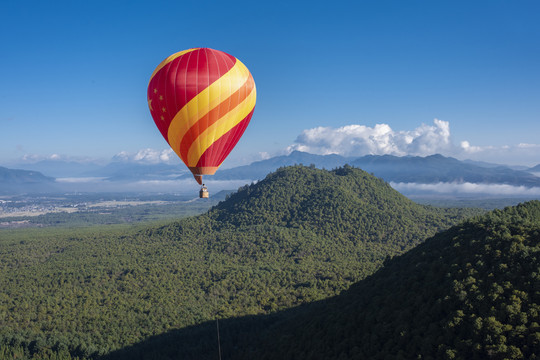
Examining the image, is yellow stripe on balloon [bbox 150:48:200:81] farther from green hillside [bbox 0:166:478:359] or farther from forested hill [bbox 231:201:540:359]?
green hillside [bbox 0:166:478:359]

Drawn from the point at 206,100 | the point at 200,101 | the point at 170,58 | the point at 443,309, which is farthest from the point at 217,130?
the point at 443,309

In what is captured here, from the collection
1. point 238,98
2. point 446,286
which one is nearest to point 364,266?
point 446,286

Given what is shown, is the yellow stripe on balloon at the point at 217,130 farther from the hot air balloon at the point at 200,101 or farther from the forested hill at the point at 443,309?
the forested hill at the point at 443,309

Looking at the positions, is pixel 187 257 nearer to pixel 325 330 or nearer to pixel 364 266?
pixel 364 266

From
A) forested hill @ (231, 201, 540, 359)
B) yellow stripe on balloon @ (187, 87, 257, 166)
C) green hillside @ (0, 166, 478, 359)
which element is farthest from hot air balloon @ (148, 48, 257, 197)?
green hillside @ (0, 166, 478, 359)

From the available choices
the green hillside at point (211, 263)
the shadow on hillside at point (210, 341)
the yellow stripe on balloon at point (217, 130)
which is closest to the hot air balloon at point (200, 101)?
the yellow stripe on balloon at point (217, 130)

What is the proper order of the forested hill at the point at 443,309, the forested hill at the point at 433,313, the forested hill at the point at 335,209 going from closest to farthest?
the forested hill at the point at 443,309 < the forested hill at the point at 433,313 < the forested hill at the point at 335,209

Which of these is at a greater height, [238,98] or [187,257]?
[238,98]
